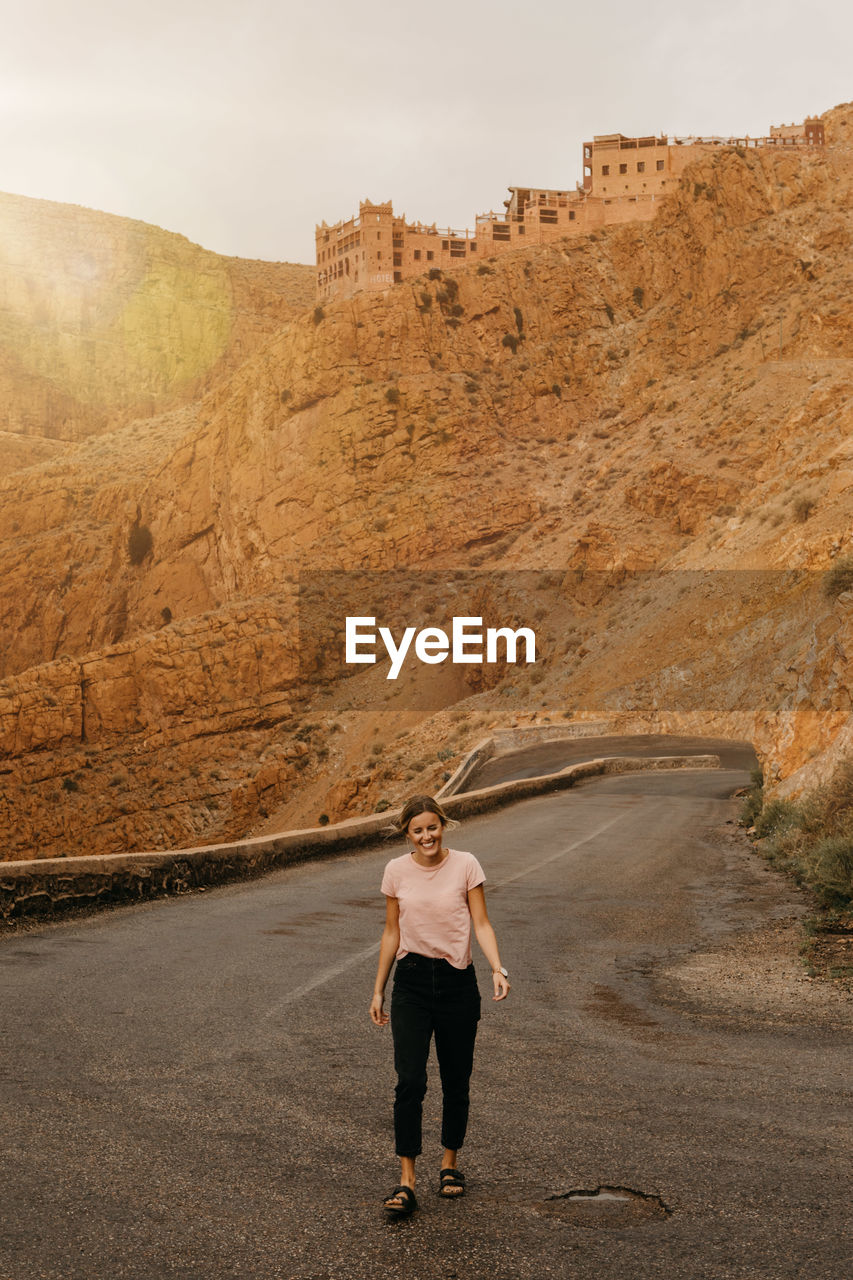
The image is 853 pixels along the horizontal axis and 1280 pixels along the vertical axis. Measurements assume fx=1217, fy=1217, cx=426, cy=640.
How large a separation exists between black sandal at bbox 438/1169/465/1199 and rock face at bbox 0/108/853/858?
3504 centimetres

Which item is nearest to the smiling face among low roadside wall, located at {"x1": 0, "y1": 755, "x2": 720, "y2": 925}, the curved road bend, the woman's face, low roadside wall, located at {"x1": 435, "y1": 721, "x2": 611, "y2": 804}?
the woman's face

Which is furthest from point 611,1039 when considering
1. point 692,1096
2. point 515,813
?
point 515,813

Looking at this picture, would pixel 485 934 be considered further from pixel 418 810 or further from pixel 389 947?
pixel 418 810

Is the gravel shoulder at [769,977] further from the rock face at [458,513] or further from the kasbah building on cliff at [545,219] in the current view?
the kasbah building on cliff at [545,219]

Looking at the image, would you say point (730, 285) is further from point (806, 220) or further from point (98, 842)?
point (98, 842)

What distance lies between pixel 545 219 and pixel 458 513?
26099mm

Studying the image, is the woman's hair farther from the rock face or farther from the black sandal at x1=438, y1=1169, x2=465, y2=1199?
the rock face

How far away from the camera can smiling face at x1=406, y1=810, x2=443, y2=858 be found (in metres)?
5.15

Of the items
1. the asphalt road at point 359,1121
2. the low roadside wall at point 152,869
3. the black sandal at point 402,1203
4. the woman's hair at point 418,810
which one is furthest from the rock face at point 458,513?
the black sandal at point 402,1203

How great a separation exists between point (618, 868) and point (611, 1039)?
9.37 metres

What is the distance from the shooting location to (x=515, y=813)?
2509 centimetres

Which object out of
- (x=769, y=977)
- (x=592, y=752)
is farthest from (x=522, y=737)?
(x=769, y=977)

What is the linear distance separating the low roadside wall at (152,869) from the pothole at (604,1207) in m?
4.93

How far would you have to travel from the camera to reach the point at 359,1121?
19.5 ft
